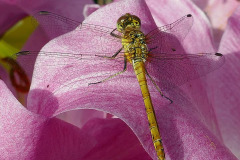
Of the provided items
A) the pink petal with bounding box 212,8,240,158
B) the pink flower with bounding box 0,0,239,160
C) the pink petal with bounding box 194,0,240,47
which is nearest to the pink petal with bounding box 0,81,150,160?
the pink flower with bounding box 0,0,239,160

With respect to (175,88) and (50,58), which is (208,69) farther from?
(50,58)

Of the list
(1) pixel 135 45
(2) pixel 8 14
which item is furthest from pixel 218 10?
(2) pixel 8 14

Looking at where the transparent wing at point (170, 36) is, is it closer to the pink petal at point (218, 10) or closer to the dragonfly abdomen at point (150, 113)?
the dragonfly abdomen at point (150, 113)

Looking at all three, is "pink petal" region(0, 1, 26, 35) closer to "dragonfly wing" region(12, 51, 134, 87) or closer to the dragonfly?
the dragonfly

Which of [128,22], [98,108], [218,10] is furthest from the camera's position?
[218,10]

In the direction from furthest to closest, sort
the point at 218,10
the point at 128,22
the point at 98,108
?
the point at 218,10 → the point at 128,22 → the point at 98,108

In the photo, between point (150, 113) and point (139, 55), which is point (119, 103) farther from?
point (139, 55)

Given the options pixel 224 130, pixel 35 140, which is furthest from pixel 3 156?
pixel 224 130

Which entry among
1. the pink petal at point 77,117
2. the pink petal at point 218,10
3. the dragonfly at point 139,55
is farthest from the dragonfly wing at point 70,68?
the pink petal at point 218,10
